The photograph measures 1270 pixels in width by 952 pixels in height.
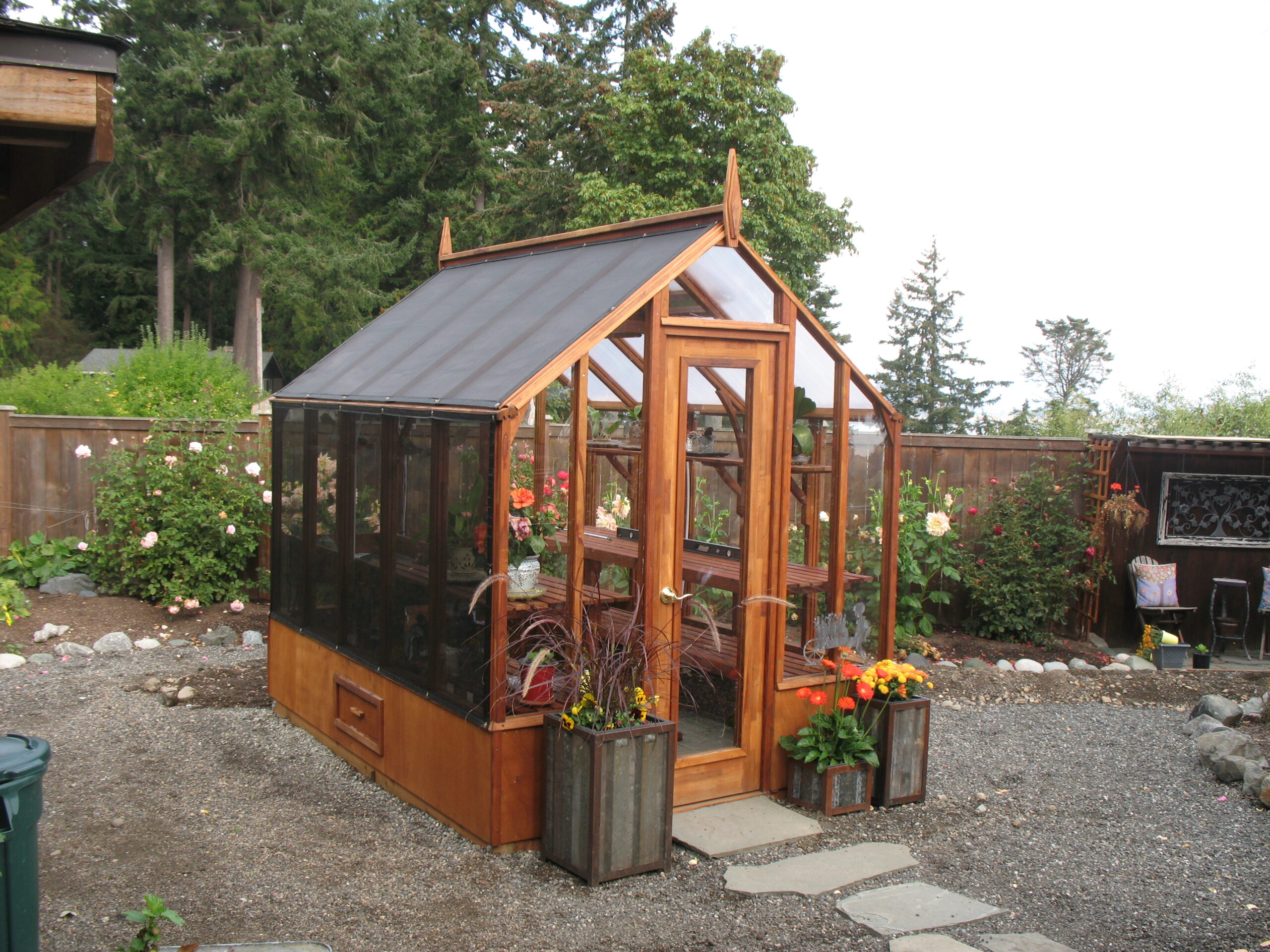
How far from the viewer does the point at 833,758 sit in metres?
5.05

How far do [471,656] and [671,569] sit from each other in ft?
3.22

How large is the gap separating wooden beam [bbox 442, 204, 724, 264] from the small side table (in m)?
6.75

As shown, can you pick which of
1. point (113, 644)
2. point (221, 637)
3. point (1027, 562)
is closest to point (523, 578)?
point (221, 637)

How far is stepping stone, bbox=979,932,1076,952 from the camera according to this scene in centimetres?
372

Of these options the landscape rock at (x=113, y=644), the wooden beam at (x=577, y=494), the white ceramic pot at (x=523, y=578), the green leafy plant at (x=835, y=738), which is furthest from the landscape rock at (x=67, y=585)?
the green leafy plant at (x=835, y=738)

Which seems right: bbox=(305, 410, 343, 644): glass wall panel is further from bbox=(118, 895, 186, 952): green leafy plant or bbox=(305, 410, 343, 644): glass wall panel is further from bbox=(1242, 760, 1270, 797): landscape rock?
bbox=(1242, 760, 1270, 797): landscape rock

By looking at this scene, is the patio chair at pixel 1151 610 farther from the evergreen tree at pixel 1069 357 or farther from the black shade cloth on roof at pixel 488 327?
the evergreen tree at pixel 1069 357

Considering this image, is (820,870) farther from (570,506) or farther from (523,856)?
(570,506)

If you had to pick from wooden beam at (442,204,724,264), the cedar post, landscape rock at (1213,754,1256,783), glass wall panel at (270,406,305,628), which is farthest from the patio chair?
the cedar post

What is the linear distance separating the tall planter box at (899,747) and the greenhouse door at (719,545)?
1.88 feet

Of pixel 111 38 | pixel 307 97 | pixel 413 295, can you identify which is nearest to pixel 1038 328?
pixel 307 97

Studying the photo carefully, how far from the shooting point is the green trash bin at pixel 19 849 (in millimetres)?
3000

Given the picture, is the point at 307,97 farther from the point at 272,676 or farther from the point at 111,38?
the point at 111,38

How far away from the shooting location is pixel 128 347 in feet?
89.7
